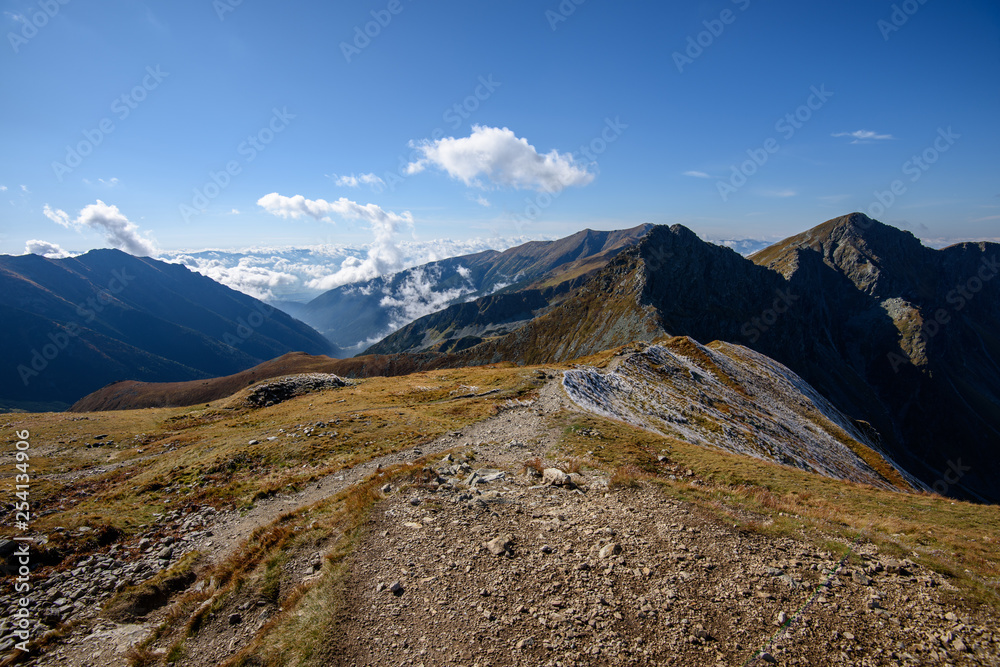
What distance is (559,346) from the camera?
182 metres

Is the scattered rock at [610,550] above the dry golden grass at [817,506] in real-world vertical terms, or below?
above

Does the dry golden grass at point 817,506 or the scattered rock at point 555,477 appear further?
the scattered rock at point 555,477

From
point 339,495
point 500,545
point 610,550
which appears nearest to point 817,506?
point 610,550

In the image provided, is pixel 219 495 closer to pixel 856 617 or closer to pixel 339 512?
pixel 339 512

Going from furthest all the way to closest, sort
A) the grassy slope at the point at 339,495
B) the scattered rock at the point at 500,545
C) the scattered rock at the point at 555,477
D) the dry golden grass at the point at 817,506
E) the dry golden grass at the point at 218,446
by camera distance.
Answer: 1. the dry golden grass at the point at 218,446
2. the scattered rock at the point at 555,477
3. the scattered rock at the point at 500,545
4. the dry golden grass at the point at 817,506
5. the grassy slope at the point at 339,495

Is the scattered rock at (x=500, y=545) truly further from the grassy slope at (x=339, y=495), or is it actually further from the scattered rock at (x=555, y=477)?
the scattered rock at (x=555, y=477)

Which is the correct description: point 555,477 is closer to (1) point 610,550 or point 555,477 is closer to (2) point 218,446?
(1) point 610,550

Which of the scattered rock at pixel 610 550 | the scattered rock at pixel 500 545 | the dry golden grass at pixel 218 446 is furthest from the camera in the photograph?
the dry golden grass at pixel 218 446

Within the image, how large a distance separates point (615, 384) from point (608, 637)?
3464 centimetres

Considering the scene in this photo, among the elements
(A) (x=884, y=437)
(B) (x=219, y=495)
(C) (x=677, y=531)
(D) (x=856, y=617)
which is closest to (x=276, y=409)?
(B) (x=219, y=495)

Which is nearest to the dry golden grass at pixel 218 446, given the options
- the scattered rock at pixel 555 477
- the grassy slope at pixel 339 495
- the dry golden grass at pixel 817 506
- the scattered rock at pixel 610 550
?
the grassy slope at pixel 339 495

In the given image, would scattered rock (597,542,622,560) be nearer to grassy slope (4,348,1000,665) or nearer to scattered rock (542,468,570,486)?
grassy slope (4,348,1000,665)

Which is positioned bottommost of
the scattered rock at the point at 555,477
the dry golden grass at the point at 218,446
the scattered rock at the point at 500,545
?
the dry golden grass at the point at 218,446

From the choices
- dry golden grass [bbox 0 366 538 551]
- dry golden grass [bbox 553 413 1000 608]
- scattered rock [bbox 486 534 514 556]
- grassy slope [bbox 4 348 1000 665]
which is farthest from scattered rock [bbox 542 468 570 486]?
dry golden grass [bbox 0 366 538 551]
